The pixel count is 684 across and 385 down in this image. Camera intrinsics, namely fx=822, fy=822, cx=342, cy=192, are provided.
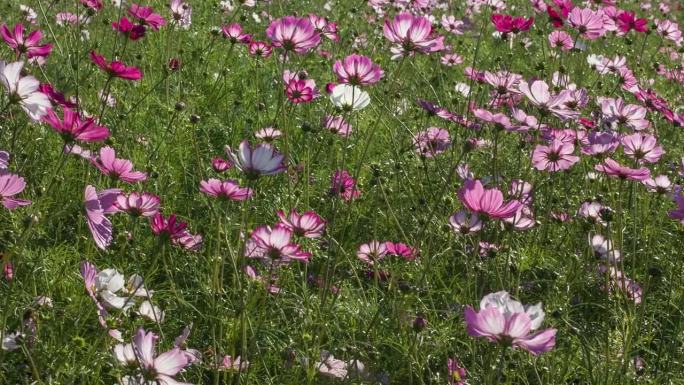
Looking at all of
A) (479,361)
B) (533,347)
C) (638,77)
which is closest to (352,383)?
(479,361)

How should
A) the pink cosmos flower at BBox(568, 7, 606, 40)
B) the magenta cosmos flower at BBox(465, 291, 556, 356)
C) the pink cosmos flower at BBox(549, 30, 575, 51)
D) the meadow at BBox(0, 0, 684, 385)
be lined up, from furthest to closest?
1. the pink cosmos flower at BBox(549, 30, 575, 51)
2. the pink cosmos flower at BBox(568, 7, 606, 40)
3. the meadow at BBox(0, 0, 684, 385)
4. the magenta cosmos flower at BBox(465, 291, 556, 356)

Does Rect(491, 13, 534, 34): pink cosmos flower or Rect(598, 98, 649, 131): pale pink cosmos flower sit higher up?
Rect(491, 13, 534, 34): pink cosmos flower

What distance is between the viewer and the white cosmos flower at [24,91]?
3.60 ft

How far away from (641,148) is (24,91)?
127cm

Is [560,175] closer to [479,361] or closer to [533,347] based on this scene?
[479,361]

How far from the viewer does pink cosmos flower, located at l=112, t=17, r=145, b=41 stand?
1.78 m

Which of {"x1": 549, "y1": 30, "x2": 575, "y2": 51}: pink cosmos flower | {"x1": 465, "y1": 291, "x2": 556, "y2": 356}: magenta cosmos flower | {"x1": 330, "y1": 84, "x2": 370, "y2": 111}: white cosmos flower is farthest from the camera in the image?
{"x1": 549, "y1": 30, "x2": 575, "y2": 51}: pink cosmos flower

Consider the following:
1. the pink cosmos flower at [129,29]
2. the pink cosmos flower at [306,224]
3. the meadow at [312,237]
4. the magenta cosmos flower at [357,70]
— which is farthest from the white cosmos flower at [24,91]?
the pink cosmos flower at [129,29]

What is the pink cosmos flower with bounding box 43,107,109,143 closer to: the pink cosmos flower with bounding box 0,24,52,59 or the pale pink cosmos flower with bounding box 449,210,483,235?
the pink cosmos flower with bounding box 0,24,52,59

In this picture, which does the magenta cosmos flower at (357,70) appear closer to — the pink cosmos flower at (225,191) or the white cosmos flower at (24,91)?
the pink cosmos flower at (225,191)

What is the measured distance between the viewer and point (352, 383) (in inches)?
49.8

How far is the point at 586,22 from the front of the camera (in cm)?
224

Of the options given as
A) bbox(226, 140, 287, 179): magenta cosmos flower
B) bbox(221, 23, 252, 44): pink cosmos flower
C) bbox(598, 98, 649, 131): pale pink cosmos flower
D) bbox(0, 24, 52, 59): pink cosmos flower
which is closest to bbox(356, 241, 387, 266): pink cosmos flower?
bbox(226, 140, 287, 179): magenta cosmos flower

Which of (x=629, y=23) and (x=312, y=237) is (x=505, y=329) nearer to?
(x=312, y=237)
